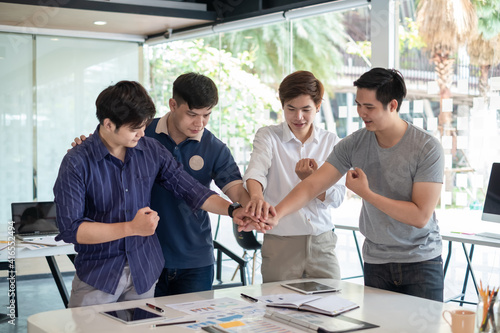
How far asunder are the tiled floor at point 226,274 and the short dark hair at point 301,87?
2707 millimetres

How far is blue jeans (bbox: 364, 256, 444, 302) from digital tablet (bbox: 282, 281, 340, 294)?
0.80 ft

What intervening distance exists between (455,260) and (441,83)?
4.95 ft

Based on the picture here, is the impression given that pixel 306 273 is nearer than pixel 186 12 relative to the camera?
Yes

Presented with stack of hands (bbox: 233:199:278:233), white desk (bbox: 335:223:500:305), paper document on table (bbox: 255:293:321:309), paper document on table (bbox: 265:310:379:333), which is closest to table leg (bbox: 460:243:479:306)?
white desk (bbox: 335:223:500:305)

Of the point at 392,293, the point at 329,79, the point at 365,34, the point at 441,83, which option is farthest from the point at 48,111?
the point at 392,293

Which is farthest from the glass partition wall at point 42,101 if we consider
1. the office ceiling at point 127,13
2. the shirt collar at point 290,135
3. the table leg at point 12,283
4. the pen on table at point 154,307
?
the pen on table at point 154,307

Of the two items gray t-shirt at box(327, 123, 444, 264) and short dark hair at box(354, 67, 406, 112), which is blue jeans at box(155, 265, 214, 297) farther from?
short dark hair at box(354, 67, 406, 112)

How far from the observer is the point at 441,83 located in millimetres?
5184

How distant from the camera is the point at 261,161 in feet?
9.82

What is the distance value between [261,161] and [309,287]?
666mm

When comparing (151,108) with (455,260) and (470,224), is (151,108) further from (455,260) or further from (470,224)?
(455,260)

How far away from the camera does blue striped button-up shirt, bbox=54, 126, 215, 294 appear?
7.76ft

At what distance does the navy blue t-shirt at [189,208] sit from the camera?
2.87 meters

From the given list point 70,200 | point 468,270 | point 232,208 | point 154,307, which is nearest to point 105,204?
point 70,200
